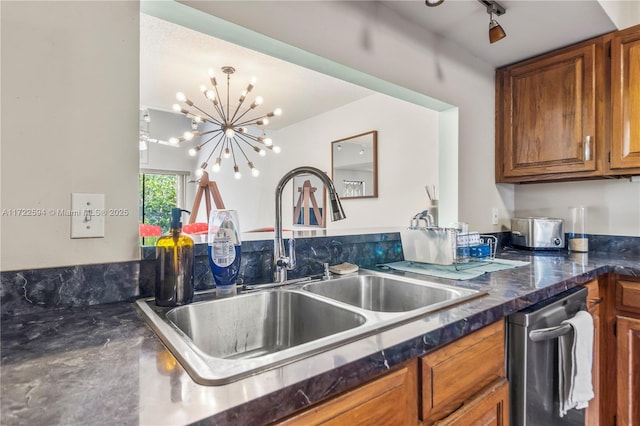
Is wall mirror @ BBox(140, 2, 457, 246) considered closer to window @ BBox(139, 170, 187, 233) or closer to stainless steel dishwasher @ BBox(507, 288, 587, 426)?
stainless steel dishwasher @ BBox(507, 288, 587, 426)

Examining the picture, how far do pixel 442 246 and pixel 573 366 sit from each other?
2.00 ft

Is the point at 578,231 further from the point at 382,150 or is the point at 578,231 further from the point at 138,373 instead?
the point at 138,373

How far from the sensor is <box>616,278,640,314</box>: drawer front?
1.46 meters

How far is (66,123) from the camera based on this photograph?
2.80ft

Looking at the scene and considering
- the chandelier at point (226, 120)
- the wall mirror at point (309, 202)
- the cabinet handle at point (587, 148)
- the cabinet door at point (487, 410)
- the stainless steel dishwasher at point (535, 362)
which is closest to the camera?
the cabinet door at point (487, 410)

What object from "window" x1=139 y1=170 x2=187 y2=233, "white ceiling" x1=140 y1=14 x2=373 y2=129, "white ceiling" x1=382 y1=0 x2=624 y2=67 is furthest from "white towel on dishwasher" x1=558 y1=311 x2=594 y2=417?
"window" x1=139 y1=170 x2=187 y2=233

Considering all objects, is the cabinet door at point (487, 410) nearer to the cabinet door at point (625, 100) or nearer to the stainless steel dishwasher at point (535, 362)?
the stainless steel dishwasher at point (535, 362)

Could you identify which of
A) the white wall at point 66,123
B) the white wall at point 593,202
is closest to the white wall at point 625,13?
the white wall at point 593,202

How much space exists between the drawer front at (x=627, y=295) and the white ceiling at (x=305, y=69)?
4.22 feet

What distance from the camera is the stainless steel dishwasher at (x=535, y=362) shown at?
1008 mm

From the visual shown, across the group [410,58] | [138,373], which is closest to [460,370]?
[138,373]

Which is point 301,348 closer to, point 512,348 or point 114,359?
point 114,359

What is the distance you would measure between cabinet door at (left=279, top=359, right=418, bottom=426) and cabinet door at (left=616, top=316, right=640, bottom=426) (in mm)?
1380

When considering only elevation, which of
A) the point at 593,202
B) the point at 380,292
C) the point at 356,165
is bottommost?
the point at 380,292
